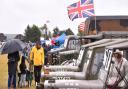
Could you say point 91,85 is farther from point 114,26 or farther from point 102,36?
point 114,26

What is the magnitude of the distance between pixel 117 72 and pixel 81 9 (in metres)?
14.1

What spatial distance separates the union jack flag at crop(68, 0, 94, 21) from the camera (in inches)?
844

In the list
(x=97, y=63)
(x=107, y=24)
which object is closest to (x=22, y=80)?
(x=107, y=24)

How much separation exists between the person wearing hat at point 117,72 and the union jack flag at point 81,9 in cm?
1285

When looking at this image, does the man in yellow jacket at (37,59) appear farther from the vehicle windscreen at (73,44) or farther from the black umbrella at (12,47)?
the vehicle windscreen at (73,44)

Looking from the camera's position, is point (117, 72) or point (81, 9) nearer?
point (117, 72)

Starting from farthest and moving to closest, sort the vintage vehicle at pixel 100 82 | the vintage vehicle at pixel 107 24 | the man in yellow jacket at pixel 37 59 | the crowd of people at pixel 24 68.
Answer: the vintage vehicle at pixel 107 24
the man in yellow jacket at pixel 37 59
the crowd of people at pixel 24 68
the vintage vehicle at pixel 100 82

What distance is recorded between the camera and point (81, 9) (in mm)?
22000

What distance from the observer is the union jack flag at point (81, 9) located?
21.4 metres

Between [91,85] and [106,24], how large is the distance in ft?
32.8

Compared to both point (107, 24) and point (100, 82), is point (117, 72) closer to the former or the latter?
point (100, 82)

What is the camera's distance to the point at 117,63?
328 inches

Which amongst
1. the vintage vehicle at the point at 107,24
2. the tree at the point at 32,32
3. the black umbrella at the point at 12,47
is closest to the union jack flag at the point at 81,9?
the vintage vehicle at the point at 107,24

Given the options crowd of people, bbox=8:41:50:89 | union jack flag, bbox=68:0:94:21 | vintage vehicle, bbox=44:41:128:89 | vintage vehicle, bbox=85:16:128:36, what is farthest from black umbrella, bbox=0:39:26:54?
union jack flag, bbox=68:0:94:21
